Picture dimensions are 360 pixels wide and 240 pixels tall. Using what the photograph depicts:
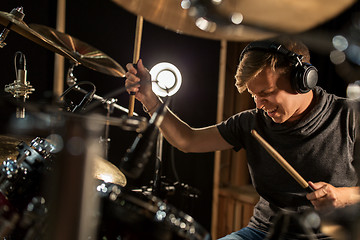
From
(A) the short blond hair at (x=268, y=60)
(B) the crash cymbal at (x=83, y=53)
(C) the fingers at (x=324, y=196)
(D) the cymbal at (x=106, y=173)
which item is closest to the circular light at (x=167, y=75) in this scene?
(B) the crash cymbal at (x=83, y=53)

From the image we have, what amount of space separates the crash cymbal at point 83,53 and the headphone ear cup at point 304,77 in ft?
2.36

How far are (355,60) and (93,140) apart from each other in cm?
59

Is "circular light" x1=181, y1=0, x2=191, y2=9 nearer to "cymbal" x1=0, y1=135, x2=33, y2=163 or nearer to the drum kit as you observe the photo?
the drum kit

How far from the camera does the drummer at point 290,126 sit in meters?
1.17

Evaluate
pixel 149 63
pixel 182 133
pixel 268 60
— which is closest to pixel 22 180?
pixel 182 133

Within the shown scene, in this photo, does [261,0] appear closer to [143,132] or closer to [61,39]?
[143,132]

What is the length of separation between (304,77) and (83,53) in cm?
92

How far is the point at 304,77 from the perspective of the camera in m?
1.10

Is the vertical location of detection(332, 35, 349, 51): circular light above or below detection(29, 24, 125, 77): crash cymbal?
below

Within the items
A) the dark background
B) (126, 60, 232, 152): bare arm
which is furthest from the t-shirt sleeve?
the dark background

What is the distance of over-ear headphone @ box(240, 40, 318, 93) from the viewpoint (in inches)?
43.6

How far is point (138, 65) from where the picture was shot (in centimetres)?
120

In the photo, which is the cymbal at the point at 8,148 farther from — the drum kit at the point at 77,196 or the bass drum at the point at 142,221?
the bass drum at the point at 142,221

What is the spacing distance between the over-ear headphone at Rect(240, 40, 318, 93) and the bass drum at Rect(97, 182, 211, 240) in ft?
2.36
